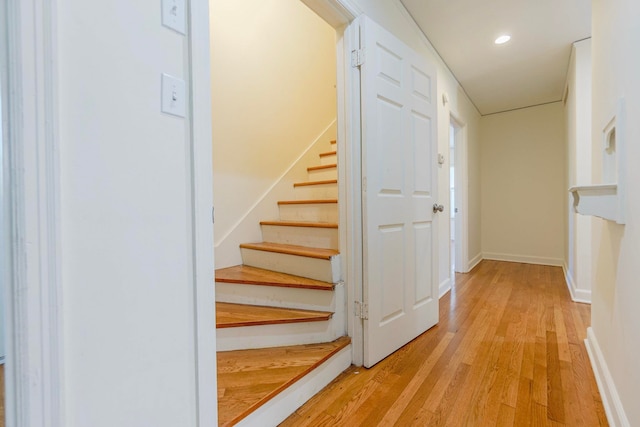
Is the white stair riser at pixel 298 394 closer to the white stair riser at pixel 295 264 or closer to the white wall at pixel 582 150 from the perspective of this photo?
the white stair riser at pixel 295 264

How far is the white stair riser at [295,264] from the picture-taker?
166 cm

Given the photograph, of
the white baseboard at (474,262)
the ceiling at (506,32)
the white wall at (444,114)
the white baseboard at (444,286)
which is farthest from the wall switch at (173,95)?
the white baseboard at (474,262)

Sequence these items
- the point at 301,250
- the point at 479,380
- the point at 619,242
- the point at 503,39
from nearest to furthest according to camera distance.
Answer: the point at 619,242
the point at 479,380
the point at 301,250
the point at 503,39

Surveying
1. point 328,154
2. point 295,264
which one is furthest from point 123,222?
point 328,154

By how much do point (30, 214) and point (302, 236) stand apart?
63.0 inches

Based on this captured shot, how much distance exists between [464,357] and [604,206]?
1100mm

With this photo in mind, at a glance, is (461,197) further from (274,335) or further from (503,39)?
(274,335)

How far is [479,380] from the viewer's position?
1513 millimetres

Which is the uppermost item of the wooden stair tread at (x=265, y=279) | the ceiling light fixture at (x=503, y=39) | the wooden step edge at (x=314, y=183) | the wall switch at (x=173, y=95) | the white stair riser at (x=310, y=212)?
the ceiling light fixture at (x=503, y=39)

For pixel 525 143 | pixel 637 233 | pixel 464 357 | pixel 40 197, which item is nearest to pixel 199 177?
pixel 40 197

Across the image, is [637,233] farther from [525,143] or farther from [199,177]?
[525,143]

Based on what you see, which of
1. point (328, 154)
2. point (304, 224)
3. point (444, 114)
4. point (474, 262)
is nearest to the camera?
point (304, 224)

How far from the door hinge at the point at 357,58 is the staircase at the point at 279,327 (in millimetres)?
919

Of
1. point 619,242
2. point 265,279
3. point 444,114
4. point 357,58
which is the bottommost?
point 265,279
